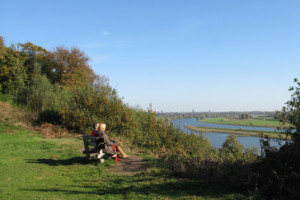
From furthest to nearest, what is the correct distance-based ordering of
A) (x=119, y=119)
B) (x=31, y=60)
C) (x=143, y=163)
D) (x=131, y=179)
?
(x=31, y=60)
(x=119, y=119)
(x=143, y=163)
(x=131, y=179)

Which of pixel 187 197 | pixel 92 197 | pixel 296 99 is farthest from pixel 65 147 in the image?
pixel 296 99

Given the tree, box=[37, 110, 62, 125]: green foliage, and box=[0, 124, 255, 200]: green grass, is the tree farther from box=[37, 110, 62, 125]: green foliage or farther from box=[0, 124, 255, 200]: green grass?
box=[0, 124, 255, 200]: green grass

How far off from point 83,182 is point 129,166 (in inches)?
79.8

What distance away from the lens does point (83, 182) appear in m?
6.27

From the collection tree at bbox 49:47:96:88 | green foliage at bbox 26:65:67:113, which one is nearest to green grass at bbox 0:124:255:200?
green foliage at bbox 26:65:67:113

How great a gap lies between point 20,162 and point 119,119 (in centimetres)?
848

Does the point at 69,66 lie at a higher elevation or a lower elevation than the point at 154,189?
higher

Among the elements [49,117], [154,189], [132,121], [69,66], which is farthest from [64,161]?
[69,66]

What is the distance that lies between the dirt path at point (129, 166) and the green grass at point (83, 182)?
0.31 meters

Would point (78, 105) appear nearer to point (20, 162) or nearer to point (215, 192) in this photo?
point (20, 162)

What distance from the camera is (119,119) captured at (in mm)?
16281

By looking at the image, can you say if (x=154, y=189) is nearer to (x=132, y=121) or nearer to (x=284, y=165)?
(x=284, y=165)

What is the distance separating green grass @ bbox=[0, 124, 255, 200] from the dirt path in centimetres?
31

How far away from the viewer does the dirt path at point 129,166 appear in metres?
7.23
